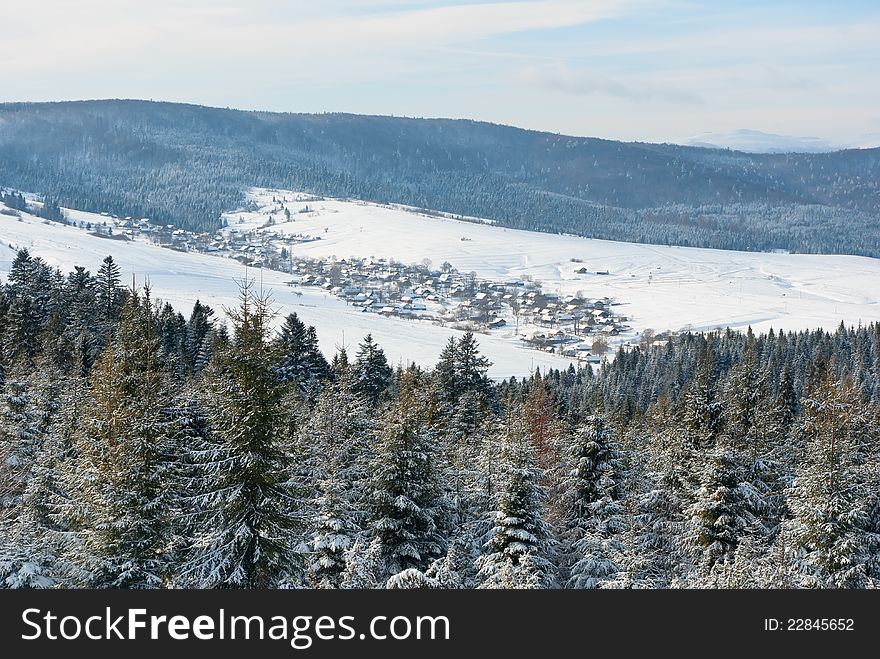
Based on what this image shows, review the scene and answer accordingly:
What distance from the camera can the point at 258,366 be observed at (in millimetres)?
18359

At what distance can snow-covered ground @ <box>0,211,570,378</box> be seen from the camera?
12381 cm

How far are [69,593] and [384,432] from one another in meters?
12.7

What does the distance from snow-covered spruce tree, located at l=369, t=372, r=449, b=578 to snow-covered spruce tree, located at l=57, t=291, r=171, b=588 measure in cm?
576

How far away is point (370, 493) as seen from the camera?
22094mm

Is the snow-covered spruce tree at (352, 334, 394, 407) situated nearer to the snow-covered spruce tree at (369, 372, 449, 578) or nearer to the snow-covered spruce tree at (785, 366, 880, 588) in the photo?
the snow-covered spruce tree at (369, 372, 449, 578)

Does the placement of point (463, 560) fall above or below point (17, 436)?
below

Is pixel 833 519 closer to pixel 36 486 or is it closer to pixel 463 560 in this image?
pixel 463 560

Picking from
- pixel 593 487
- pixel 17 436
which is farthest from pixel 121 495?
pixel 593 487

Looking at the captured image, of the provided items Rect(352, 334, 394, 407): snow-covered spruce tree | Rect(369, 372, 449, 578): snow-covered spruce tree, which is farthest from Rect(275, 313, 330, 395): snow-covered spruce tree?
Rect(369, 372, 449, 578): snow-covered spruce tree

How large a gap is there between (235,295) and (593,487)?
133058 mm

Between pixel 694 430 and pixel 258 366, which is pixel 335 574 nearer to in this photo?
pixel 258 366

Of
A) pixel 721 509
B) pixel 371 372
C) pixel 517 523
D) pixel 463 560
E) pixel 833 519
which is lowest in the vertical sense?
pixel 371 372

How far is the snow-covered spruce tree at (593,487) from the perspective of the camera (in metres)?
22.7

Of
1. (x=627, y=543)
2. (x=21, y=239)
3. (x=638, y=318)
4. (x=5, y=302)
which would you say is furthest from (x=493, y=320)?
(x=627, y=543)
